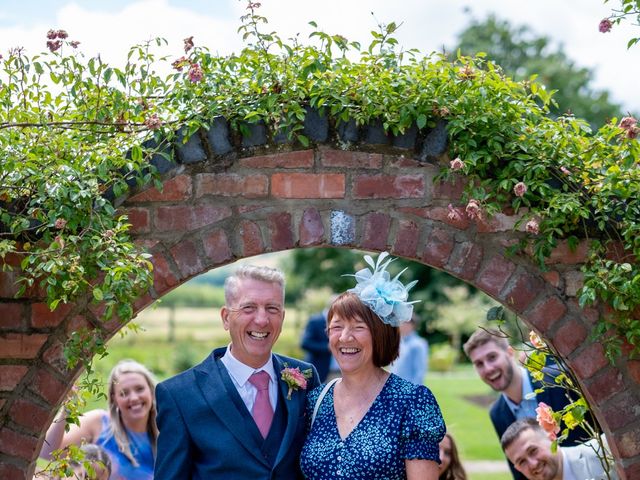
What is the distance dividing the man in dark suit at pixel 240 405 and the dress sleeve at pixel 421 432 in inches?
15.8

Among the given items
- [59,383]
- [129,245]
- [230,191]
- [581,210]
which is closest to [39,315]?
[59,383]

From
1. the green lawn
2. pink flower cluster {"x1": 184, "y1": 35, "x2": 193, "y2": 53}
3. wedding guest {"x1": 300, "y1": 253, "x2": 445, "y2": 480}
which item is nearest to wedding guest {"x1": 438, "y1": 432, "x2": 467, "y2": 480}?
the green lawn

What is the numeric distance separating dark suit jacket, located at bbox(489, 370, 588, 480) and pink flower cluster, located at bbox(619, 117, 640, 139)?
4.47 feet

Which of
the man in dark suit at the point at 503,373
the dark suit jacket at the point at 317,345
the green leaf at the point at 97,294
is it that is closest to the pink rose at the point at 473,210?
the green leaf at the point at 97,294

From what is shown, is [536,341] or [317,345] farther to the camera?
[317,345]

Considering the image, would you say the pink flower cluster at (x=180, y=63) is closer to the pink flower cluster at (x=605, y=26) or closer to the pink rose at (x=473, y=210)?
the pink rose at (x=473, y=210)

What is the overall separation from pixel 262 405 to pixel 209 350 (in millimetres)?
15379

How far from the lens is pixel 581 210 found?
11.9 ft

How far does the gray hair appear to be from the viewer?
11.5ft

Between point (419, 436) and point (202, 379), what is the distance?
2.62 ft

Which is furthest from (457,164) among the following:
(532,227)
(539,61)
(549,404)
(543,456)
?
(539,61)

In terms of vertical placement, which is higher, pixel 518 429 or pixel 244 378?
pixel 244 378

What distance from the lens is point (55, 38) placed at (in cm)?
364

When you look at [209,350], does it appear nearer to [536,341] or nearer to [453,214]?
[536,341]
